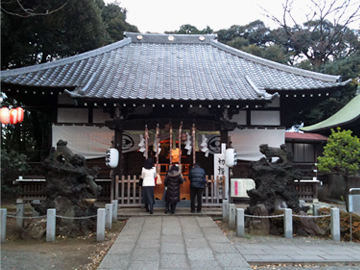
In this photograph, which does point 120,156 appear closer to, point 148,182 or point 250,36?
point 148,182

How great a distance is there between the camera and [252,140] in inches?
446

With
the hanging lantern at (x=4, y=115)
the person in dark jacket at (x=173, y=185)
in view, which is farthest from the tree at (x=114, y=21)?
the person in dark jacket at (x=173, y=185)

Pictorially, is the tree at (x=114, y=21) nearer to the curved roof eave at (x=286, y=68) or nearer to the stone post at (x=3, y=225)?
the curved roof eave at (x=286, y=68)

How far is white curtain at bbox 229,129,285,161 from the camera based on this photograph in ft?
36.9

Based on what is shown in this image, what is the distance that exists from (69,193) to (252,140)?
23.5 feet

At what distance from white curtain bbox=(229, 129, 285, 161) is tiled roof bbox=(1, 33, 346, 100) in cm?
178

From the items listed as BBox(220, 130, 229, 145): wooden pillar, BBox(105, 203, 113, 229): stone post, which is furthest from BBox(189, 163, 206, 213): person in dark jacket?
BBox(105, 203, 113, 229): stone post

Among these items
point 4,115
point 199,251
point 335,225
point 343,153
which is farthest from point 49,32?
point 335,225

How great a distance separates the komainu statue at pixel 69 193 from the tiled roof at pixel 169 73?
2436mm

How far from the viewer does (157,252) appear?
17.3 ft

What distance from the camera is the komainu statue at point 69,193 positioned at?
6.52 m

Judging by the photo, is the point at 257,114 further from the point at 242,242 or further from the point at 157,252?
the point at 157,252

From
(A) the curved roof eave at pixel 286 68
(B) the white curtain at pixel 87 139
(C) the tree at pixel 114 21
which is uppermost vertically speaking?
(C) the tree at pixel 114 21

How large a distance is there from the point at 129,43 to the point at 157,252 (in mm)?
11000
